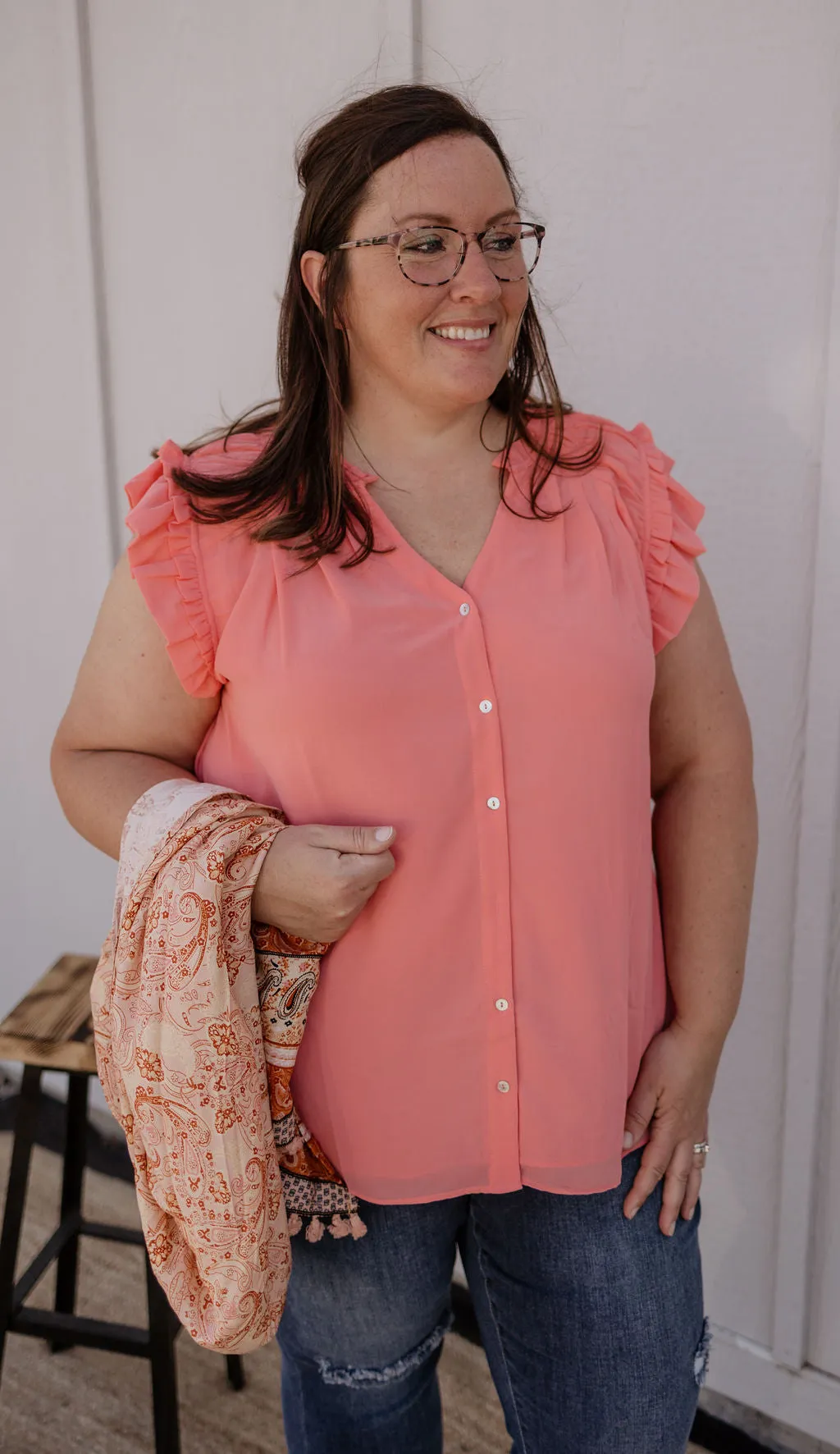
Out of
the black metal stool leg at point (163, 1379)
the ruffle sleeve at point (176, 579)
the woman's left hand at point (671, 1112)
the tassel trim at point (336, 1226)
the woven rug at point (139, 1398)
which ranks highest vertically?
the ruffle sleeve at point (176, 579)

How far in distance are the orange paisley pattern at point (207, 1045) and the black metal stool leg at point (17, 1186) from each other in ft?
2.75

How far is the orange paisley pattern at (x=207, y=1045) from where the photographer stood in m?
1.16

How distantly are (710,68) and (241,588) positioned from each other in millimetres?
977

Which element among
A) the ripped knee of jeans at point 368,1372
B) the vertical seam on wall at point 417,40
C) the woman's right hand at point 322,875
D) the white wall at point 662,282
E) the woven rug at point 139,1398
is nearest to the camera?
the woman's right hand at point 322,875

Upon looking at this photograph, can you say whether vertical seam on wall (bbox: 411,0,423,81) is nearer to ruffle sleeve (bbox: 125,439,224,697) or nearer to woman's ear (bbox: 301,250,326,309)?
woman's ear (bbox: 301,250,326,309)

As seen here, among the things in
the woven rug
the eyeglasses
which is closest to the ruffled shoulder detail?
the eyeglasses

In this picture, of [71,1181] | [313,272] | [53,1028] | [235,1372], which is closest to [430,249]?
[313,272]

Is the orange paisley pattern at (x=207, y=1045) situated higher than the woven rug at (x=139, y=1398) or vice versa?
the orange paisley pattern at (x=207, y=1045)

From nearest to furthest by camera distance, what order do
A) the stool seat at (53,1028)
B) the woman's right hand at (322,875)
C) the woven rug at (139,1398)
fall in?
the woman's right hand at (322,875)
the stool seat at (53,1028)
the woven rug at (139,1398)

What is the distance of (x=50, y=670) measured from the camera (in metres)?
2.76

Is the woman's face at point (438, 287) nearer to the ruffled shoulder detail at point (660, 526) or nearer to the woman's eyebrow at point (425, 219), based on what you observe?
the woman's eyebrow at point (425, 219)

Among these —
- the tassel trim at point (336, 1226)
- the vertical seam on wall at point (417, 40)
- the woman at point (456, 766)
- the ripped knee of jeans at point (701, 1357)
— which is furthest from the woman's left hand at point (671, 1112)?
the vertical seam on wall at point (417, 40)

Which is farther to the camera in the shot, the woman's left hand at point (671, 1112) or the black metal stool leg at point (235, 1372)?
the black metal stool leg at point (235, 1372)

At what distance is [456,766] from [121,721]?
0.38 meters
